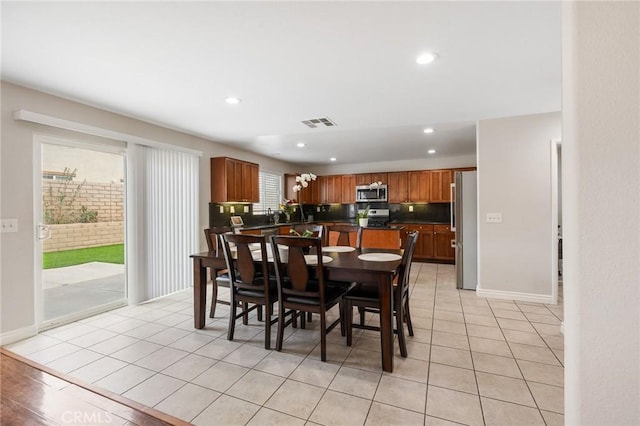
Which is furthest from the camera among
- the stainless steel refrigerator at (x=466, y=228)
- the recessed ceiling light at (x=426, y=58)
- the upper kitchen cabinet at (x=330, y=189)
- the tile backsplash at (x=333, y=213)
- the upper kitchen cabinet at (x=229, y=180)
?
the upper kitchen cabinet at (x=330, y=189)

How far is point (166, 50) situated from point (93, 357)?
2.52 metres

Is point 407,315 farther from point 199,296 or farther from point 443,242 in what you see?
point 443,242

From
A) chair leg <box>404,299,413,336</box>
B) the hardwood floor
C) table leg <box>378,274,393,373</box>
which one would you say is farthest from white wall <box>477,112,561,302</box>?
the hardwood floor

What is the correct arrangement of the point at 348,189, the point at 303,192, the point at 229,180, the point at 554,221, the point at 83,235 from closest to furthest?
the point at 83,235, the point at 554,221, the point at 229,180, the point at 348,189, the point at 303,192

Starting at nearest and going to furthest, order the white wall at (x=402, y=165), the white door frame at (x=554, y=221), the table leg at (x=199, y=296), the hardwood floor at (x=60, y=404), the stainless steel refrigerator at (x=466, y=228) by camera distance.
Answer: the hardwood floor at (x=60, y=404)
the table leg at (x=199, y=296)
the white door frame at (x=554, y=221)
the stainless steel refrigerator at (x=466, y=228)
the white wall at (x=402, y=165)

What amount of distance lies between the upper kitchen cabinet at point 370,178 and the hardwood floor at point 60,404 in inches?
245

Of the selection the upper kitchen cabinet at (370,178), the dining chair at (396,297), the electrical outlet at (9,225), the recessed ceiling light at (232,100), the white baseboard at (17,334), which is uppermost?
the recessed ceiling light at (232,100)

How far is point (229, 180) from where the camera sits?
4906 millimetres

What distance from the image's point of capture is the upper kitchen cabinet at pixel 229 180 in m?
4.85

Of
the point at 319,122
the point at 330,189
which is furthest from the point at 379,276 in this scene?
the point at 330,189

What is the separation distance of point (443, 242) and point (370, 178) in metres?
2.27

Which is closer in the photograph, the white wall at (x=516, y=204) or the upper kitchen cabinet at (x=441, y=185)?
the white wall at (x=516, y=204)

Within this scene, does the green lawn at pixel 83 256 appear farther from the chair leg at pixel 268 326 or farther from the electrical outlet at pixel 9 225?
the chair leg at pixel 268 326

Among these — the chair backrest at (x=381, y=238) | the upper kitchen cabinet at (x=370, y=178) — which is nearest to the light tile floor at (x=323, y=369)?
the chair backrest at (x=381, y=238)
